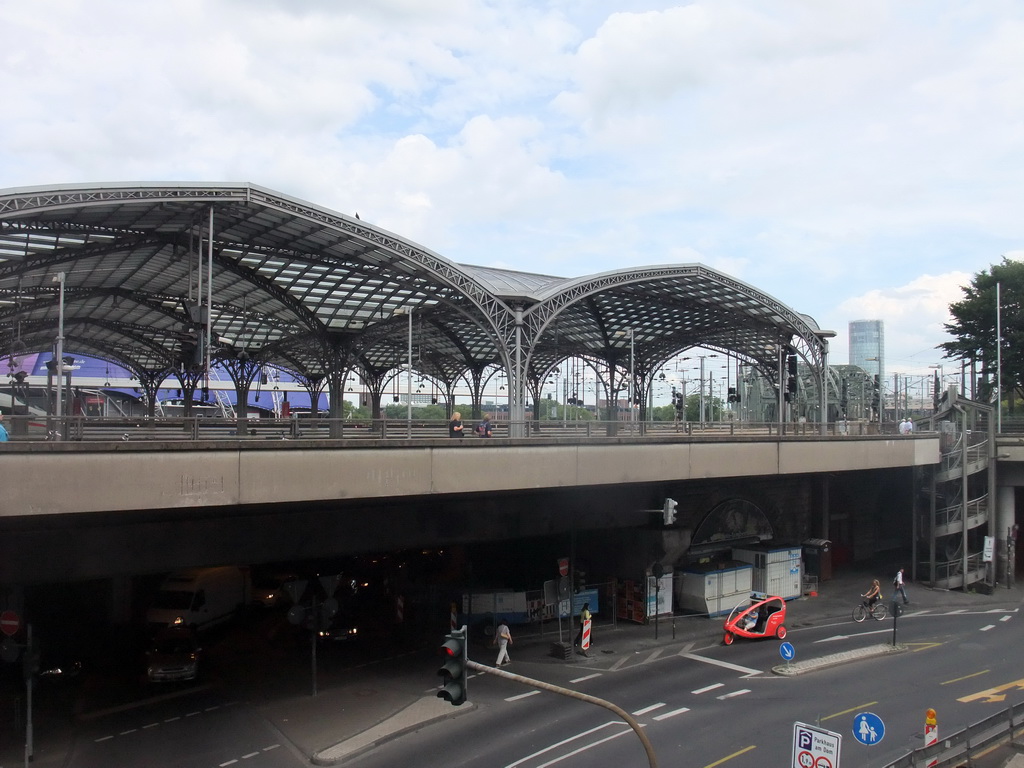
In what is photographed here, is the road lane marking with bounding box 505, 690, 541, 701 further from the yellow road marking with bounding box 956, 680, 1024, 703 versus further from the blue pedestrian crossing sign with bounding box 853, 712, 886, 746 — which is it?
the yellow road marking with bounding box 956, 680, 1024, 703

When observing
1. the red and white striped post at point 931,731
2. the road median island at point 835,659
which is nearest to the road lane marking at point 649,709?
the road median island at point 835,659

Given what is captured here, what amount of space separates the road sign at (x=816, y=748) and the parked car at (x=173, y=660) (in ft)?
56.8

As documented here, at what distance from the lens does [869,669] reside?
72.1ft

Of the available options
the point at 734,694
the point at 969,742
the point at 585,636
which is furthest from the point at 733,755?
the point at 585,636

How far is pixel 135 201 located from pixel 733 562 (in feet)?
85.4

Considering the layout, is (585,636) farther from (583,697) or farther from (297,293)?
(297,293)

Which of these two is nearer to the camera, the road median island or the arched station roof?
the road median island

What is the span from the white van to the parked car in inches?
75.3

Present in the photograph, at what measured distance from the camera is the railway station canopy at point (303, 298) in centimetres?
2611

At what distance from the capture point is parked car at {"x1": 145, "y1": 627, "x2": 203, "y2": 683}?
70.4ft

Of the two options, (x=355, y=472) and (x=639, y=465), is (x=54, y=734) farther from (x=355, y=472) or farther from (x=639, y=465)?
(x=639, y=465)

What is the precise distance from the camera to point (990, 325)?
179ft

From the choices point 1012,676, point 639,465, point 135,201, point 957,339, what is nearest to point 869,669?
point 1012,676

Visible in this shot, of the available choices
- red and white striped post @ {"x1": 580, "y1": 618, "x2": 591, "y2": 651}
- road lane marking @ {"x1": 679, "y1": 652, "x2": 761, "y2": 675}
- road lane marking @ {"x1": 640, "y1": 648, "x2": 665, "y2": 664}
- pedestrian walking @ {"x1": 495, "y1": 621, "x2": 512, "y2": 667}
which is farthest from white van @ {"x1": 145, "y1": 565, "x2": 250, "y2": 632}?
road lane marking @ {"x1": 679, "y1": 652, "x2": 761, "y2": 675}
